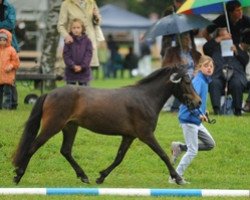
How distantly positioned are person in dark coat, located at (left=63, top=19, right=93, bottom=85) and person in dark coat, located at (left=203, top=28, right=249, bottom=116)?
8.85 feet

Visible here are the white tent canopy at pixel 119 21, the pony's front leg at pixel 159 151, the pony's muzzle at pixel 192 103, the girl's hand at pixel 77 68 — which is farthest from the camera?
the white tent canopy at pixel 119 21

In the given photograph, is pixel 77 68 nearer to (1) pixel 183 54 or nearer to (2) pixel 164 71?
(1) pixel 183 54

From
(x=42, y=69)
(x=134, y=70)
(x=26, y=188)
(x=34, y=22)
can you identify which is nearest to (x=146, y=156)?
(x=26, y=188)

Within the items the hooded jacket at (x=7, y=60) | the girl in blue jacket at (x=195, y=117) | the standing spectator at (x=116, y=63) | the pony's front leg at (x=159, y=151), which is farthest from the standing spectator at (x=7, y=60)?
the standing spectator at (x=116, y=63)

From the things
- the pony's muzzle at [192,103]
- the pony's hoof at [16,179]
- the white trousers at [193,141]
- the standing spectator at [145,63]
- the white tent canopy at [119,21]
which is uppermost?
the pony's muzzle at [192,103]

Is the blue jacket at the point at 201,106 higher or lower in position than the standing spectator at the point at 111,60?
higher

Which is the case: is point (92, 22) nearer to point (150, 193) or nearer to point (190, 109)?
point (190, 109)

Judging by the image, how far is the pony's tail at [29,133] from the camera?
13555mm

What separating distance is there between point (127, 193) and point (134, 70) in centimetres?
3522

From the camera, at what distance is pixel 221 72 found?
19.8 meters

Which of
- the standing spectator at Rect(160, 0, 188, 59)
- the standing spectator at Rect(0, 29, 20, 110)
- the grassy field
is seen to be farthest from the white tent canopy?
the grassy field

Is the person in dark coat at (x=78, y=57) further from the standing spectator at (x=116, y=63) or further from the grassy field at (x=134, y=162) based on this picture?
the standing spectator at (x=116, y=63)

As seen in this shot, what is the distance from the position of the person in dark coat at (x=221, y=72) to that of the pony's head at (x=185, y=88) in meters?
6.06

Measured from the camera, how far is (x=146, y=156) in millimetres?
15961
